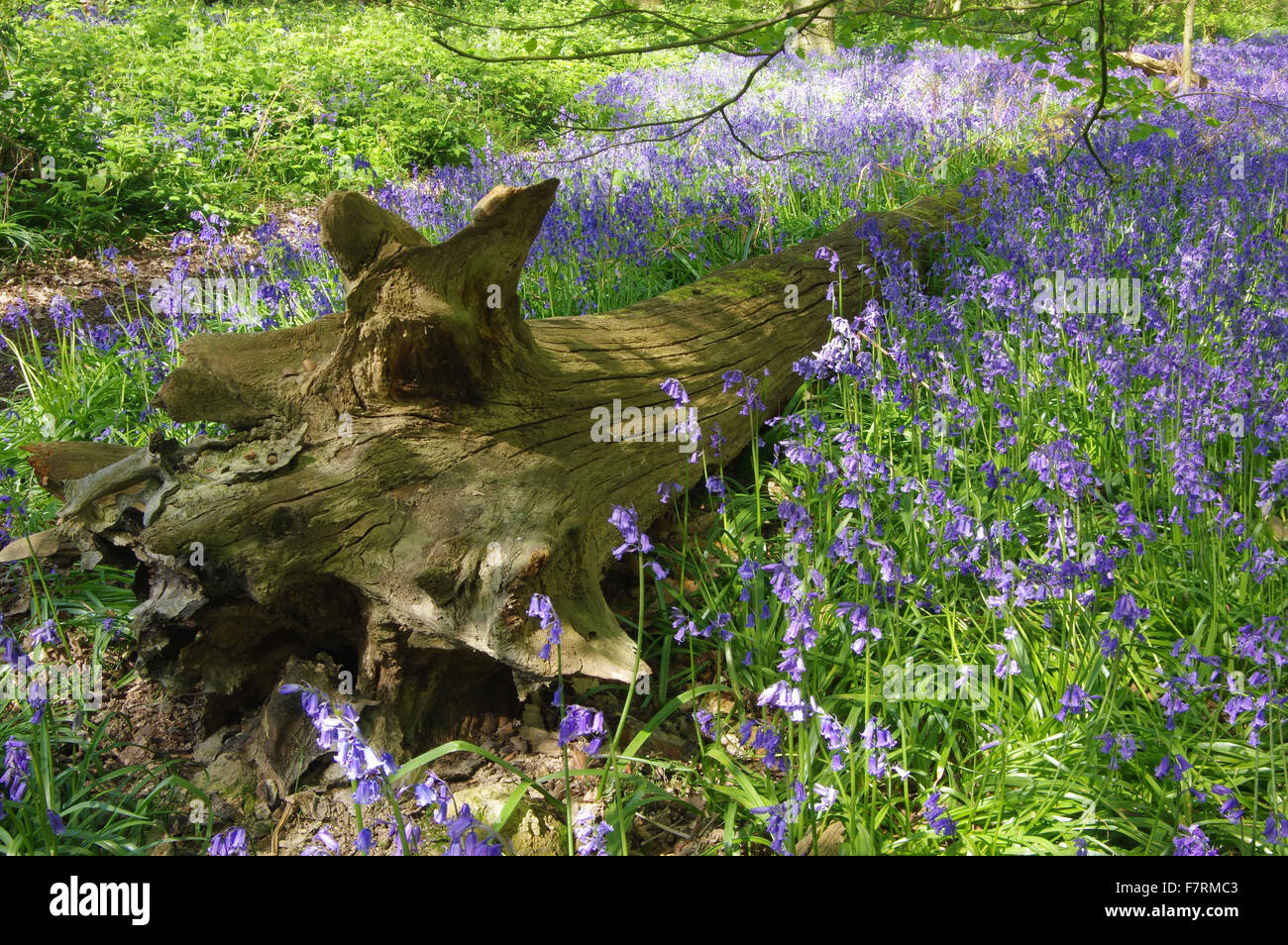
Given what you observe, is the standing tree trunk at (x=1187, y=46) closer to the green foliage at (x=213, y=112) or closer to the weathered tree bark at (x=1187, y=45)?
the weathered tree bark at (x=1187, y=45)

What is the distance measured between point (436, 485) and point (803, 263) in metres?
2.77

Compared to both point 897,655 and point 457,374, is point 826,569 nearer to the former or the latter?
point 897,655

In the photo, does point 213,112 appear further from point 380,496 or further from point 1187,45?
point 1187,45

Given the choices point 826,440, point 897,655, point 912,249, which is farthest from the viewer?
point 912,249

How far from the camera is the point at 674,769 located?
2.35 metres

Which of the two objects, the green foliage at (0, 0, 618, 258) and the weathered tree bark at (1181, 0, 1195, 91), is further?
the weathered tree bark at (1181, 0, 1195, 91)

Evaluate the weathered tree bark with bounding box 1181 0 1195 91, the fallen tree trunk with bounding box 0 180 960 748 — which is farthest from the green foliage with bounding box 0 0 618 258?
the weathered tree bark with bounding box 1181 0 1195 91

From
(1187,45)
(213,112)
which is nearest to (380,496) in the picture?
(213,112)

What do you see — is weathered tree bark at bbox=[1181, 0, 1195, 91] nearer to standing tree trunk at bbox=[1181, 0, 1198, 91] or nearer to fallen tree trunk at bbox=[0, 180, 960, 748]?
standing tree trunk at bbox=[1181, 0, 1198, 91]

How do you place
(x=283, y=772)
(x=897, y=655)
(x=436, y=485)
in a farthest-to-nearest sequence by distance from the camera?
(x=436, y=485), (x=283, y=772), (x=897, y=655)

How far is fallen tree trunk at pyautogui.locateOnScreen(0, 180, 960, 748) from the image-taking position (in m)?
2.37

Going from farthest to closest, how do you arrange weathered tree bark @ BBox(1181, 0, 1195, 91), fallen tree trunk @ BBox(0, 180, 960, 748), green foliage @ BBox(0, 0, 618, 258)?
weathered tree bark @ BBox(1181, 0, 1195, 91), green foliage @ BBox(0, 0, 618, 258), fallen tree trunk @ BBox(0, 180, 960, 748)
